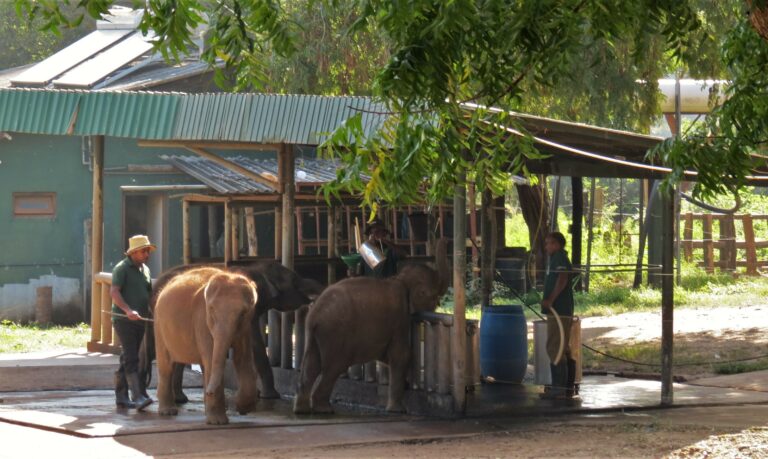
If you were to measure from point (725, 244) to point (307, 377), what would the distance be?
67.0 ft

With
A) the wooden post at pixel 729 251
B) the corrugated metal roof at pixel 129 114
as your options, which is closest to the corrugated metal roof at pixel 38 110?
the corrugated metal roof at pixel 129 114

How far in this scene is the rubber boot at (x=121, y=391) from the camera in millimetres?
12188

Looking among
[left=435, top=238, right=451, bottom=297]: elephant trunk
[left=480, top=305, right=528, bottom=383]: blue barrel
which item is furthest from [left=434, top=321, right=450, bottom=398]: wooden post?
[left=480, top=305, right=528, bottom=383]: blue barrel

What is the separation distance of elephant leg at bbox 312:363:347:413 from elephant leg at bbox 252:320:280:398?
47.3 inches

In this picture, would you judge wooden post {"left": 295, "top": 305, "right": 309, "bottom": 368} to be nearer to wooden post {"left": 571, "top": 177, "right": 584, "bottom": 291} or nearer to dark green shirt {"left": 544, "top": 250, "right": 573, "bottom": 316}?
dark green shirt {"left": 544, "top": 250, "right": 573, "bottom": 316}

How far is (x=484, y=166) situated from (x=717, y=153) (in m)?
1.74

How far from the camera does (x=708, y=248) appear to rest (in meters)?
30.0

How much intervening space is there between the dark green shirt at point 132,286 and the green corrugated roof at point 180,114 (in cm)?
200

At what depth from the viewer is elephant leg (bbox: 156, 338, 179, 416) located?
11.7 metres

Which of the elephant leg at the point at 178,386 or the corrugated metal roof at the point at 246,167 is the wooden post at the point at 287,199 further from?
the corrugated metal roof at the point at 246,167

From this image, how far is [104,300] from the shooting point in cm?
1719

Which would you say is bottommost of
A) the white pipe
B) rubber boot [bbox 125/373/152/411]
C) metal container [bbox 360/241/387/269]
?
rubber boot [bbox 125/373/152/411]

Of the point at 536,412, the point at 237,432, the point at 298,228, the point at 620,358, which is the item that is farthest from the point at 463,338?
the point at 298,228

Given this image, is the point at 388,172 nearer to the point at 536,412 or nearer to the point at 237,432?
the point at 237,432
